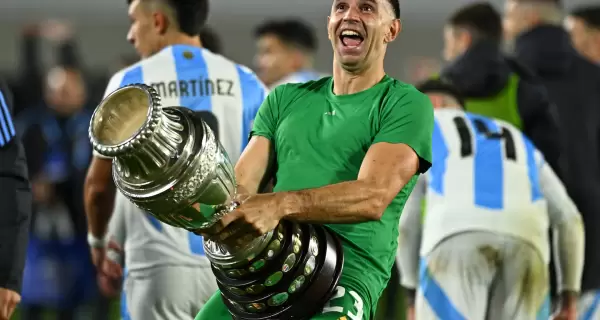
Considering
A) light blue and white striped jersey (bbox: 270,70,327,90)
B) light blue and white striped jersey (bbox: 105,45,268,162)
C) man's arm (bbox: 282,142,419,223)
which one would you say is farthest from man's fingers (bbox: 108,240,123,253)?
light blue and white striped jersey (bbox: 270,70,327,90)

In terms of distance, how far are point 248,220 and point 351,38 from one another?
2.78 ft

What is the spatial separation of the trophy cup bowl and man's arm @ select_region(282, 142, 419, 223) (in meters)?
0.09

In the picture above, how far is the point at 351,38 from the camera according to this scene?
11.8 feet

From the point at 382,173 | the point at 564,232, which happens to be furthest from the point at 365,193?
the point at 564,232

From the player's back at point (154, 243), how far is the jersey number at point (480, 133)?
1.31 meters

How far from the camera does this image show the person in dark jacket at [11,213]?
441cm

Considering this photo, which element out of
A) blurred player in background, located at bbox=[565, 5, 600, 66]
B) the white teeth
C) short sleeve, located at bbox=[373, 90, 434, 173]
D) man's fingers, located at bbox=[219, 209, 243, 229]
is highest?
the white teeth

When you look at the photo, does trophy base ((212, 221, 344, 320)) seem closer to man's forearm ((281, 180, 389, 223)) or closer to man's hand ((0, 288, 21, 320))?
man's forearm ((281, 180, 389, 223))

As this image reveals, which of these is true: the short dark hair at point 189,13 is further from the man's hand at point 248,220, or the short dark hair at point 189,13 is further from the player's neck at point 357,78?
the man's hand at point 248,220

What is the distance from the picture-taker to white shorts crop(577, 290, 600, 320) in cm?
650

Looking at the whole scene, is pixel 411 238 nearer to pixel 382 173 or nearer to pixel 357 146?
pixel 357 146

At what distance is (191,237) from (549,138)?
2.12 metres

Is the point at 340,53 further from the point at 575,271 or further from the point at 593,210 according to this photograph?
the point at 593,210

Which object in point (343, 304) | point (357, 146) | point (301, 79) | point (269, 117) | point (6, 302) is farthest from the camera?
point (301, 79)
